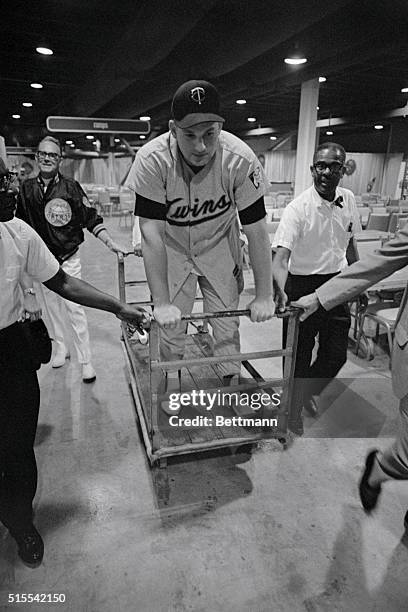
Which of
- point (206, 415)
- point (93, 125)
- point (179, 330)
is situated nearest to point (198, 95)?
point (179, 330)

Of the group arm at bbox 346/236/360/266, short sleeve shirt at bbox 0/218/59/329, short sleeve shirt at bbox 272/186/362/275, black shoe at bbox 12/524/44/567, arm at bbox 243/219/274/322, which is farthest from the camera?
arm at bbox 346/236/360/266

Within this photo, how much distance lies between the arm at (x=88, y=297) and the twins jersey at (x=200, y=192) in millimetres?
446

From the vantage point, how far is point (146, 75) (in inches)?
303

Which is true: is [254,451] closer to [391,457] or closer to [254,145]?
[391,457]

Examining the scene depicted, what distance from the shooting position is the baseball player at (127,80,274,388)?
1816mm

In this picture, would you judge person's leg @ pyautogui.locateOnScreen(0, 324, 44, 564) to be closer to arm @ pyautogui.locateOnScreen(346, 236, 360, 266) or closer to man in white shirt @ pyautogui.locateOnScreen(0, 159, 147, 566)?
man in white shirt @ pyautogui.locateOnScreen(0, 159, 147, 566)

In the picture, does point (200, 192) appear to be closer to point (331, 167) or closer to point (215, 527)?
point (331, 167)

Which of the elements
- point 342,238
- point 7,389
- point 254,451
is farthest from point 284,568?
point 342,238

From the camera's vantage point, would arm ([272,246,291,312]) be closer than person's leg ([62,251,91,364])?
Yes

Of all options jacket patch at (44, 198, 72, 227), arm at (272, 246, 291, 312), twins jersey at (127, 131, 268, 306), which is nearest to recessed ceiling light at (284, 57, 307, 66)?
jacket patch at (44, 198, 72, 227)

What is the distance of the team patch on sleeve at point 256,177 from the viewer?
2.01m

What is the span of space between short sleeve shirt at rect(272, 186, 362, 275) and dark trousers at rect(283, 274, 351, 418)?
80mm

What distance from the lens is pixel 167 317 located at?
191 centimetres

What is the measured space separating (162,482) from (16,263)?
134 centimetres
